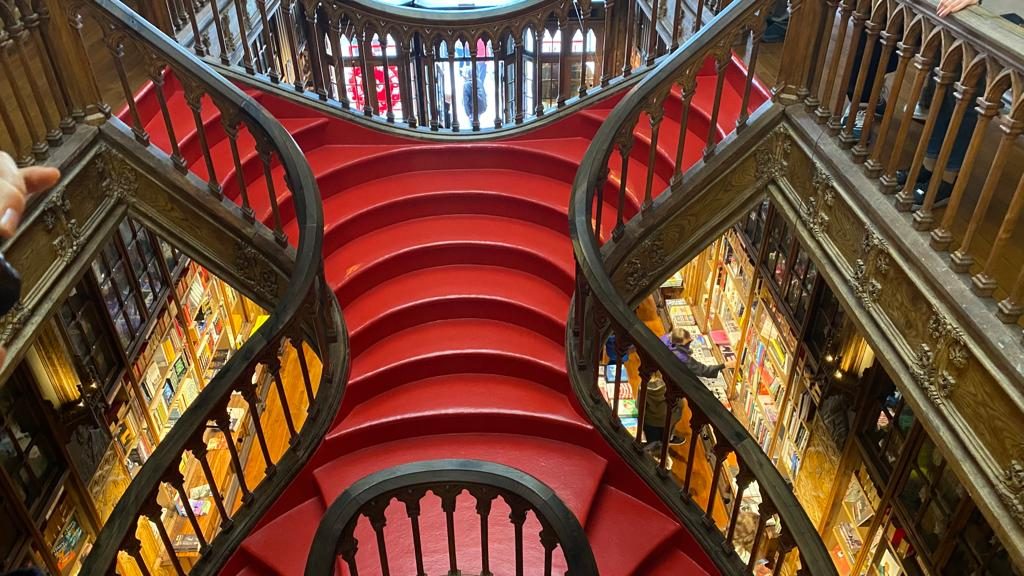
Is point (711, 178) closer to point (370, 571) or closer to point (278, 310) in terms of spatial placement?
point (278, 310)

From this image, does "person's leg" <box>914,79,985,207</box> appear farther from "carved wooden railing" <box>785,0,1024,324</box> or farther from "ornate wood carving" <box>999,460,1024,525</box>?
"ornate wood carving" <box>999,460,1024,525</box>

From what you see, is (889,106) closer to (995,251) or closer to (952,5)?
(952,5)

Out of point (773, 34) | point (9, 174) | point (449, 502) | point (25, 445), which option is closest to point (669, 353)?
point (449, 502)

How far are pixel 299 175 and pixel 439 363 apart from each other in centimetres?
116

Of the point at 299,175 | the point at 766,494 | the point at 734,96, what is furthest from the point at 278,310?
the point at 734,96

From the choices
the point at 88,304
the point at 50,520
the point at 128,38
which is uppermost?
the point at 128,38

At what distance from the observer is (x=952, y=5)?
7.00 ft

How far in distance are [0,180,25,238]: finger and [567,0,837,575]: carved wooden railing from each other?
6.53 feet

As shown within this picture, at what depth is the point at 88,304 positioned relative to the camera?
13.3ft

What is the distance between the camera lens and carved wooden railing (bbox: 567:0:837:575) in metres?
2.41

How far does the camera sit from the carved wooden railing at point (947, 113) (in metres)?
2.02

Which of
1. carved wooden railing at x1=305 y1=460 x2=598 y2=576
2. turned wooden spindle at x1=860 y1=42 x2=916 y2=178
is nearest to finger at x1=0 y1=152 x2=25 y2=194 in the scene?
carved wooden railing at x1=305 y1=460 x2=598 y2=576

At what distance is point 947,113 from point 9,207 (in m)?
3.32

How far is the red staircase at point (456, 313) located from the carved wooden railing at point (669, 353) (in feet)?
0.58
